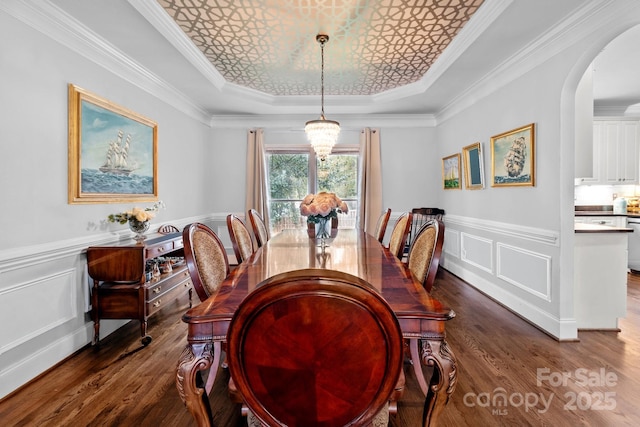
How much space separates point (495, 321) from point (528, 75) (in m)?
A: 2.34

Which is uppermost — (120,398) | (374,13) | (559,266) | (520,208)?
(374,13)

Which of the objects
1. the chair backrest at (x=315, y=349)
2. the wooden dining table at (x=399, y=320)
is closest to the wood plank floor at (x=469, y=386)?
the wooden dining table at (x=399, y=320)

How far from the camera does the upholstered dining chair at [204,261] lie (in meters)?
1.48

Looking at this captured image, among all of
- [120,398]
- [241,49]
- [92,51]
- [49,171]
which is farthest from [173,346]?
[241,49]

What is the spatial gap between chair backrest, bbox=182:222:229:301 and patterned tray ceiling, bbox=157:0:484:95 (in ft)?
6.19

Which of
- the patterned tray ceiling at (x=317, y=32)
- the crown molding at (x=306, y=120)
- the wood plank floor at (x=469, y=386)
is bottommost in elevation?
the wood plank floor at (x=469, y=386)

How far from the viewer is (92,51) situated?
2627 millimetres

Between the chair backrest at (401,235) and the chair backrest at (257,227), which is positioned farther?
the chair backrest at (257,227)

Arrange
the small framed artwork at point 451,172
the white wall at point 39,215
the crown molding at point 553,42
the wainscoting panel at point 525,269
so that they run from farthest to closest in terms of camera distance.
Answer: the small framed artwork at point 451,172, the wainscoting panel at point 525,269, the crown molding at point 553,42, the white wall at point 39,215

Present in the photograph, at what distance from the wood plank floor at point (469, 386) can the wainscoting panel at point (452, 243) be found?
187 centimetres

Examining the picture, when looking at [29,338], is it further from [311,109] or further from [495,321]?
[311,109]

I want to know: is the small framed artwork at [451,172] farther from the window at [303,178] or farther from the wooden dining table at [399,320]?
the wooden dining table at [399,320]

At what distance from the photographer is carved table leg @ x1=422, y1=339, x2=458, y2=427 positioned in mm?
1067

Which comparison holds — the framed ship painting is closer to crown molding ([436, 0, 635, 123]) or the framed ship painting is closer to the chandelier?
the chandelier
